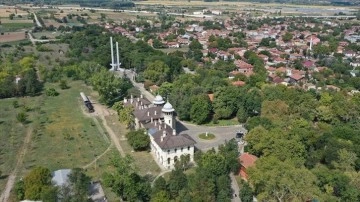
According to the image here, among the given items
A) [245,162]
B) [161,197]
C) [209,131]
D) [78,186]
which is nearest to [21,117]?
[209,131]

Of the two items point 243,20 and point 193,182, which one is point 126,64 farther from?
point 243,20

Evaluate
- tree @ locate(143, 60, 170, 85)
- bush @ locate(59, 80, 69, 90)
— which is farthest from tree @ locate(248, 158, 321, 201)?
bush @ locate(59, 80, 69, 90)

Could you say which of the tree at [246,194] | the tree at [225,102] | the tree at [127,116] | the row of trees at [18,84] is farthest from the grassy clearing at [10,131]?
the tree at [225,102]

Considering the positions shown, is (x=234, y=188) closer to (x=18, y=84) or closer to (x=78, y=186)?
(x=78, y=186)

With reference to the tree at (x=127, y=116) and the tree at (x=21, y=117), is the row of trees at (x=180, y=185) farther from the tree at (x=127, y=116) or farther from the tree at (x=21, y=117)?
the tree at (x=21, y=117)

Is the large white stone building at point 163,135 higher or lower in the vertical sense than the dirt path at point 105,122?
higher

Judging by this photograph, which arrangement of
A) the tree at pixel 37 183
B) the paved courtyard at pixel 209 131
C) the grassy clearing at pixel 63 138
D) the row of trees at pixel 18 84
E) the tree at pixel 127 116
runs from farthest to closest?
the row of trees at pixel 18 84, the tree at pixel 127 116, the paved courtyard at pixel 209 131, the grassy clearing at pixel 63 138, the tree at pixel 37 183
